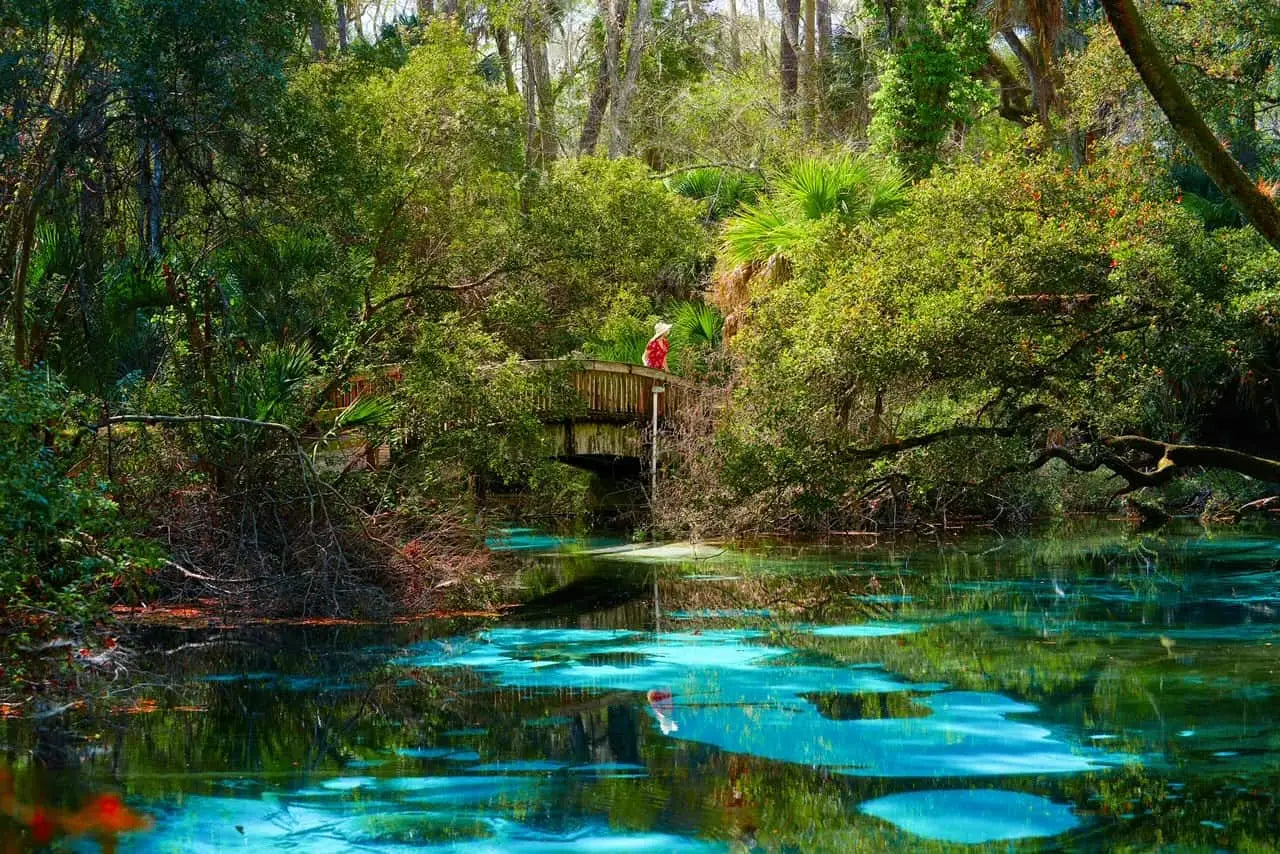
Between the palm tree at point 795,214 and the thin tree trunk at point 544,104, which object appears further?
the thin tree trunk at point 544,104

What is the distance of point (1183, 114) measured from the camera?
33.5 feet

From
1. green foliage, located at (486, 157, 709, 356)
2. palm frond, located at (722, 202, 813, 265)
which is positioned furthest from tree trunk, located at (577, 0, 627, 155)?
palm frond, located at (722, 202, 813, 265)

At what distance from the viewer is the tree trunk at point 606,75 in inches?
1246

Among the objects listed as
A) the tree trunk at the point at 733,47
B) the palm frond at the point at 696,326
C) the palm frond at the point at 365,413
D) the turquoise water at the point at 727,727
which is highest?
the tree trunk at the point at 733,47

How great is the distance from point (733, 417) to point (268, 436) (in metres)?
5.73

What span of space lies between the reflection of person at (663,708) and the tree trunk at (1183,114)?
18.7 ft

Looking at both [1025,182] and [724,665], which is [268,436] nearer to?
[724,665]

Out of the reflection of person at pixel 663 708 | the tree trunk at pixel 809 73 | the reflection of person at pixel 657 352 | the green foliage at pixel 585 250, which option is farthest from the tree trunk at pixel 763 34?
the reflection of person at pixel 663 708

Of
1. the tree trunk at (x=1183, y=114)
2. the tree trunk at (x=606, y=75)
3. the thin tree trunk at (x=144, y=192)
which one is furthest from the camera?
the tree trunk at (x=606, y=75)

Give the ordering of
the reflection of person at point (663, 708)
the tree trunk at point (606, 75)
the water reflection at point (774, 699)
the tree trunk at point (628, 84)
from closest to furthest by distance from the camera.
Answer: the water reflection at point (774, 699) < the reflection of person at point (663, 708) < the tree trunk at point (628, 84) < the tree trunk at point (606, 75)

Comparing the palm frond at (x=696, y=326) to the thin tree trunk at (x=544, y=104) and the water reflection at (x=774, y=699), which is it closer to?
the thin tree trunk at (x=544, y=104)

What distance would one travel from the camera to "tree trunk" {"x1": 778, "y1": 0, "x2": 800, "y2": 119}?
32875 millimetres

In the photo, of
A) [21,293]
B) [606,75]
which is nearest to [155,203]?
[21,293]

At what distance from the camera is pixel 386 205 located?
1828cm
